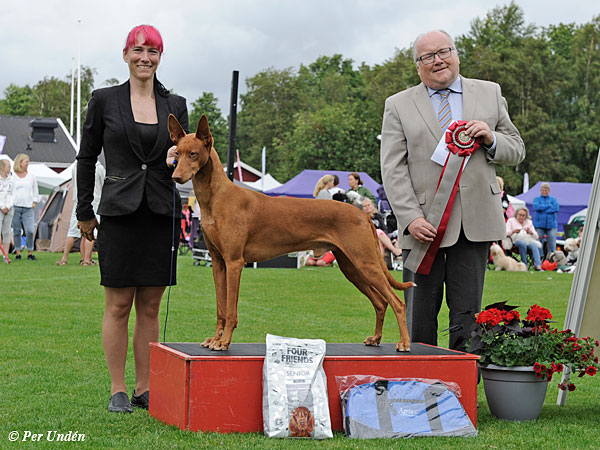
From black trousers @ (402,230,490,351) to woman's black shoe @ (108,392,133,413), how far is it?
168cm

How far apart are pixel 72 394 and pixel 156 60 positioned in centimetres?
198

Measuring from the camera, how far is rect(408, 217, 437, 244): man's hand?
160 inches

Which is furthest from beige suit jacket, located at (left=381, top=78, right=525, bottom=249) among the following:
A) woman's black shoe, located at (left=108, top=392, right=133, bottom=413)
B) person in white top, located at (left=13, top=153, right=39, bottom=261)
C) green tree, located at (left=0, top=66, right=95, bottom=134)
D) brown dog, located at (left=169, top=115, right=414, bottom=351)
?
green tree, located at (left=0, top=66, right=95, bottom=134)

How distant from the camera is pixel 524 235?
54.9ft

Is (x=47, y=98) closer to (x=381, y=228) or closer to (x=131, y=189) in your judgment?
(x=381, y=228)

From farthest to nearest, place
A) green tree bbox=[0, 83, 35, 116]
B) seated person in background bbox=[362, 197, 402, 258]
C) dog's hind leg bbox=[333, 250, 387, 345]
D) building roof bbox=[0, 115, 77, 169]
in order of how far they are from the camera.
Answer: green tree bbox=[0, 83, 35, 116] < building roof bbox=[0, 115, 77, 169] < seated person in background bbox=[362, 197, 402, 258] < dog's hind leg bbox=[333, 250, 387, 345]

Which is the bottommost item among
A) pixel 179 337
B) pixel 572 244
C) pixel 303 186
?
pixel 179 337

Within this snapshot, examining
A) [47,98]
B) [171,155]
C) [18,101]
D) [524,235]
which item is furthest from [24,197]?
[18,101]

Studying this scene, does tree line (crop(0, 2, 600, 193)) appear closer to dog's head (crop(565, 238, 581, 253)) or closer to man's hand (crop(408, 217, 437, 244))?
dog's head (crop(565, 238, 581, 253))

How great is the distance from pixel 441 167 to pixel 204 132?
1285mm

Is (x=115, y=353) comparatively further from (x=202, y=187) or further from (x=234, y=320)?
(x=202, y=187)

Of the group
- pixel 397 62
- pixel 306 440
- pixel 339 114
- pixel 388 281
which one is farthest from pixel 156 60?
pixel 397 62

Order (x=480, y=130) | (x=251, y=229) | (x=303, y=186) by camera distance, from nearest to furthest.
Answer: (x=251, y=229)
(x=480, y=130)
(x=303, y=186)

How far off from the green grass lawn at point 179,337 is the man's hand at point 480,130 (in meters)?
1.48
